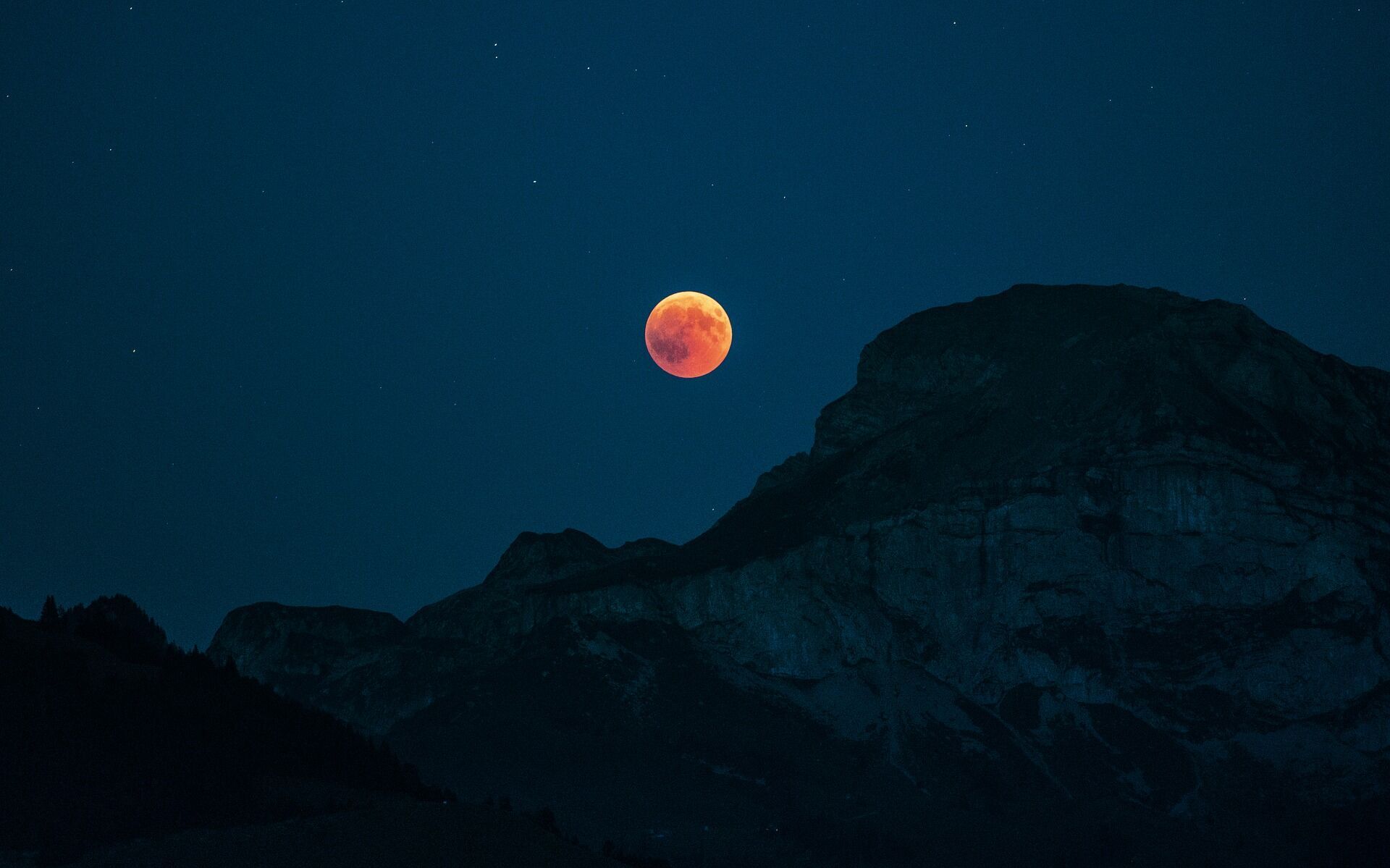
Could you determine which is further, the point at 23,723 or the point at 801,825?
the point at 801,825

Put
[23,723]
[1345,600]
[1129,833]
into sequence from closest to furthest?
[23,723]
[1129,833]
[1345,600]

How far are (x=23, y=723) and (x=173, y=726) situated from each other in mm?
9332

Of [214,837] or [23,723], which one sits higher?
[23,723]

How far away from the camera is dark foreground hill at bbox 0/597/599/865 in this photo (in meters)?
70.2

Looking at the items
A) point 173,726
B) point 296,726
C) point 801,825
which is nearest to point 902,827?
point 801,825

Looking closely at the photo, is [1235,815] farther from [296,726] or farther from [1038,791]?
[296,726]

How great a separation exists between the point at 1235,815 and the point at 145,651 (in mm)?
141843

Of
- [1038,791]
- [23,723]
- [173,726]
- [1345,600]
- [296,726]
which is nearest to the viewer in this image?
[23,723]

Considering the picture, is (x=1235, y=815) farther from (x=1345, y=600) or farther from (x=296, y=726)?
(x=296, y=726)

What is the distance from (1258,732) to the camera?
192250 mm

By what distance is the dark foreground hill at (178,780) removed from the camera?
70188 millimetres

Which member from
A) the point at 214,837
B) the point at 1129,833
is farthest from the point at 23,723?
the point at 1129,833

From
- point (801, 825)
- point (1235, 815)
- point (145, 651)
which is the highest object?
point (145, 651)

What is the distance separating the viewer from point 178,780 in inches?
3150
